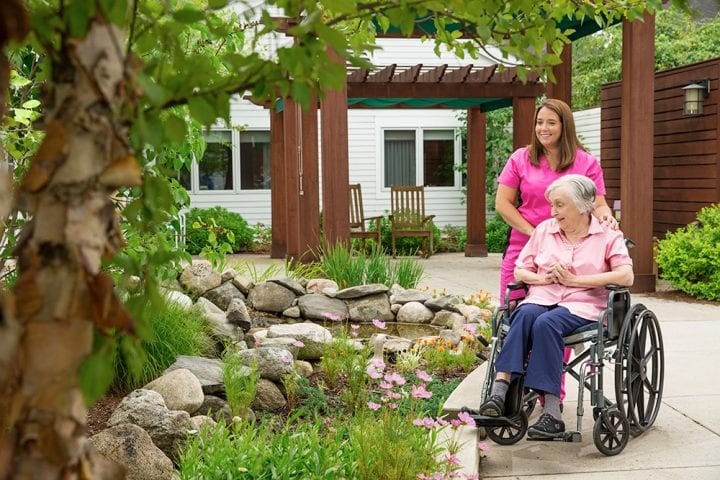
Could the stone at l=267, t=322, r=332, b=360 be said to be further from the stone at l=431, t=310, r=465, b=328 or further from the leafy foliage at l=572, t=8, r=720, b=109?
the leafy foliage at l=572, t=8, r=720, b=109

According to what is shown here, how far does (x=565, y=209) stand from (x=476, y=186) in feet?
37.4

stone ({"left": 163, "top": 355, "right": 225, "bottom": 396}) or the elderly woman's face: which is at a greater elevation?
the elderly woman's face

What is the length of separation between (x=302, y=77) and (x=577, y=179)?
10.8 ft

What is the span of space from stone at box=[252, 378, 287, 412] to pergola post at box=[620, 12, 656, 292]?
5.52 meters

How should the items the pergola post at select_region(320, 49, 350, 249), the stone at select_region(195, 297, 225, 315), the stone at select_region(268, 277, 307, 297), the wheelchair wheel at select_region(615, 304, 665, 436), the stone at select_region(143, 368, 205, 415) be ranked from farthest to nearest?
the pergola post at select_region(320, 49, 350, 249) < the stone at select_region(268, 277, 307, 297) < the stone at select_region(195, 297, 225, 315) < the stone at select_region(143, 368, 205, 415) < the wheelchair wheel at select_region(615, 304, 665, 436)

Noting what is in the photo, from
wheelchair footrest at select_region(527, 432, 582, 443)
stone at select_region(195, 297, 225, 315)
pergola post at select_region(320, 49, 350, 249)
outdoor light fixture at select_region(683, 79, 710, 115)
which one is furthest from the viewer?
outdoor light fixture at select_region(683, 79, 710, 115)

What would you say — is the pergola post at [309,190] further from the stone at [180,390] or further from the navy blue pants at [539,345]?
the navy blue pants at [539,345]

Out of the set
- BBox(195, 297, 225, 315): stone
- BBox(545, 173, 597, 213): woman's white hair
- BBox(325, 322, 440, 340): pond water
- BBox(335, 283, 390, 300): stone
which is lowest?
BBox(325, 322, 440, 340): pond water

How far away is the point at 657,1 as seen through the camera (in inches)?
67.9

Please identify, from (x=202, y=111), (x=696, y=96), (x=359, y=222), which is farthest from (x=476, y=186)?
(x=202, y=111)

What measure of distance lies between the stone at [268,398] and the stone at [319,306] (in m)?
3.07

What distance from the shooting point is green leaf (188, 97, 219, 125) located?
3.76 feet

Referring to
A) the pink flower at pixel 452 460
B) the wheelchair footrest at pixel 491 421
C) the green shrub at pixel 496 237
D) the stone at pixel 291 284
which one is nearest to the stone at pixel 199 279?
the stone at pixel 291 284

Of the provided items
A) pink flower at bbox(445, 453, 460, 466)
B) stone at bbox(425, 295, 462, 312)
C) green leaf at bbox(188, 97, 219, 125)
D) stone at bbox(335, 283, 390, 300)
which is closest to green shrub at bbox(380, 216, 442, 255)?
stone at bbox(335, 283, 390, 300)
